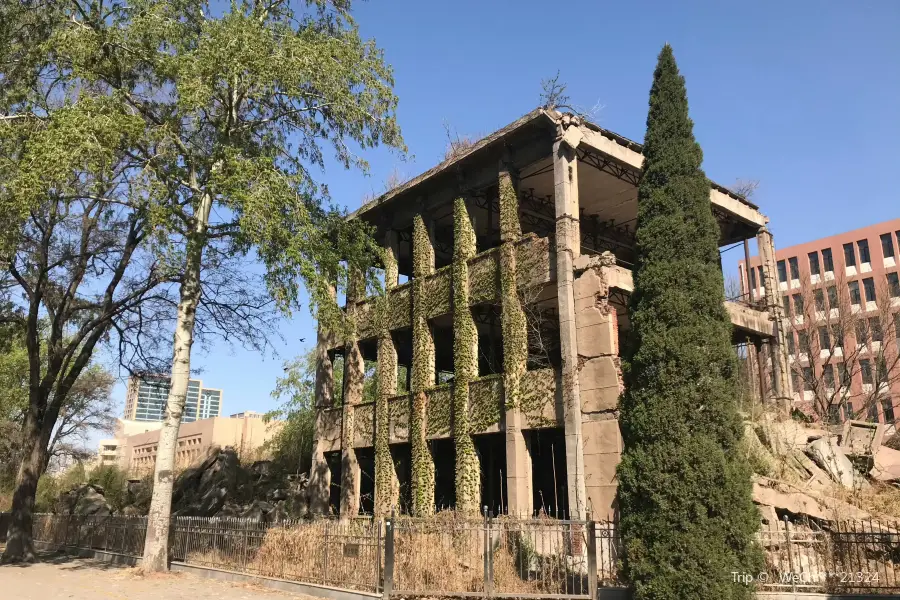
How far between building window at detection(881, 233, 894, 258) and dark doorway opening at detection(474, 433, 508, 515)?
147ft

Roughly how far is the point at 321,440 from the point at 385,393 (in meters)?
4.35

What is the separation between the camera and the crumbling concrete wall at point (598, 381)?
1622cm

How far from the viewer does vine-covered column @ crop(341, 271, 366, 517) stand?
24.5m

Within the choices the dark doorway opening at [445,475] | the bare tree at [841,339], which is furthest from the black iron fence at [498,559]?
the bare tree at [841,339]

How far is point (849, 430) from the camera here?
21.8 meters

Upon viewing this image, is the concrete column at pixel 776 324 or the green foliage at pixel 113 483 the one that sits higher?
the concrete column at pixel 776 324

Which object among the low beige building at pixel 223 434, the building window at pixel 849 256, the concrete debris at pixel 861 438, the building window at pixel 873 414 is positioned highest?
the building window at pixel 849 256

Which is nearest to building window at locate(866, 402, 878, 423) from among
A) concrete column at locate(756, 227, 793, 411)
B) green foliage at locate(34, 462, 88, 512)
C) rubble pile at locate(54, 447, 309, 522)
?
concrete column at locate(756, 227, 793, 411)

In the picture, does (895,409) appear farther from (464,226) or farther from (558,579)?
(558,579)

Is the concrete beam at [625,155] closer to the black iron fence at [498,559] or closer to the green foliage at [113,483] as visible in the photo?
the black iron fence at [498,559]

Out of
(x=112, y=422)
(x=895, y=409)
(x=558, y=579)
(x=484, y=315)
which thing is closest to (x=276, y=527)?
(x=558, y=579)

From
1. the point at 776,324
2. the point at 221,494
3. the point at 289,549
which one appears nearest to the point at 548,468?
the point at 776,324

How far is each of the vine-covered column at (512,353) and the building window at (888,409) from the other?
38.8 meters

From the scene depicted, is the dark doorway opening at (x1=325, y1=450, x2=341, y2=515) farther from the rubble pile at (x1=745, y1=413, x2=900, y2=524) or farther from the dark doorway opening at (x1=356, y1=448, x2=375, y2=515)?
the rubble pile at (x1=745, y1=413, x2=900, y2=524)
